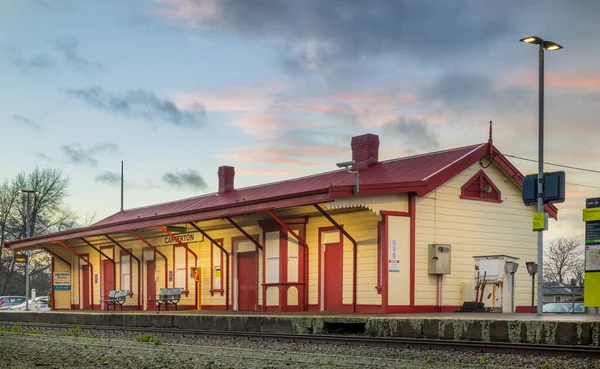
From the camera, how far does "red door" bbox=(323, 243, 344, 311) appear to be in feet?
75.8

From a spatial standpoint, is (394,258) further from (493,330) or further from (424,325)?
(493,330)

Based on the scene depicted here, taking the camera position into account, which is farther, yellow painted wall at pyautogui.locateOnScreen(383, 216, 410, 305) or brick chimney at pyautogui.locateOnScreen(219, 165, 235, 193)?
brick chimney at pyautogui.locateOnScreen(219, 165, 235, 193)

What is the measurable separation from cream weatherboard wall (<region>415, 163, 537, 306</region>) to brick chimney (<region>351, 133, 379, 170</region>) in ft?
12.6

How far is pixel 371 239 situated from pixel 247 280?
681 centimetres

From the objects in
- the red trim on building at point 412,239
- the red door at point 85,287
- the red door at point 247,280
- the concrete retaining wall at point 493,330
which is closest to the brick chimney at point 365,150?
the red trim on building at point 412,239

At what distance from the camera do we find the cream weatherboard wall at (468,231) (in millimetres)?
21859

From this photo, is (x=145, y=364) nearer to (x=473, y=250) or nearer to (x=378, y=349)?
(x=378, y=349)

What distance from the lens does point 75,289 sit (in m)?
39.5

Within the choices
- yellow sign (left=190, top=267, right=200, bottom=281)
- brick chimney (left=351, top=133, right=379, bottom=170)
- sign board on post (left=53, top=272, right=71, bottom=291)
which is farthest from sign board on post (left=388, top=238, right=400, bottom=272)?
sign board on post (left=53, top=272, right=71, bottom=291)

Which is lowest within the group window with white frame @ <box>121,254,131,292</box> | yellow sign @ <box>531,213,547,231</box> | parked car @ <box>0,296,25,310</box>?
parked car @ <box>0,296,25,310</box>

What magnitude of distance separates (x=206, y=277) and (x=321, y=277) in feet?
23.6

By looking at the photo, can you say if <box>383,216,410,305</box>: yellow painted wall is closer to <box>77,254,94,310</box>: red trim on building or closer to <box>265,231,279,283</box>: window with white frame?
<box>265,231,279,283</box>: window with white frame

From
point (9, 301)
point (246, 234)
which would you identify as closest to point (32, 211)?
point (9, 301)

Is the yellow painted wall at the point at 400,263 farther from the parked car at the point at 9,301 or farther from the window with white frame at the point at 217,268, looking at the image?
the parked car at the point at 9,301
